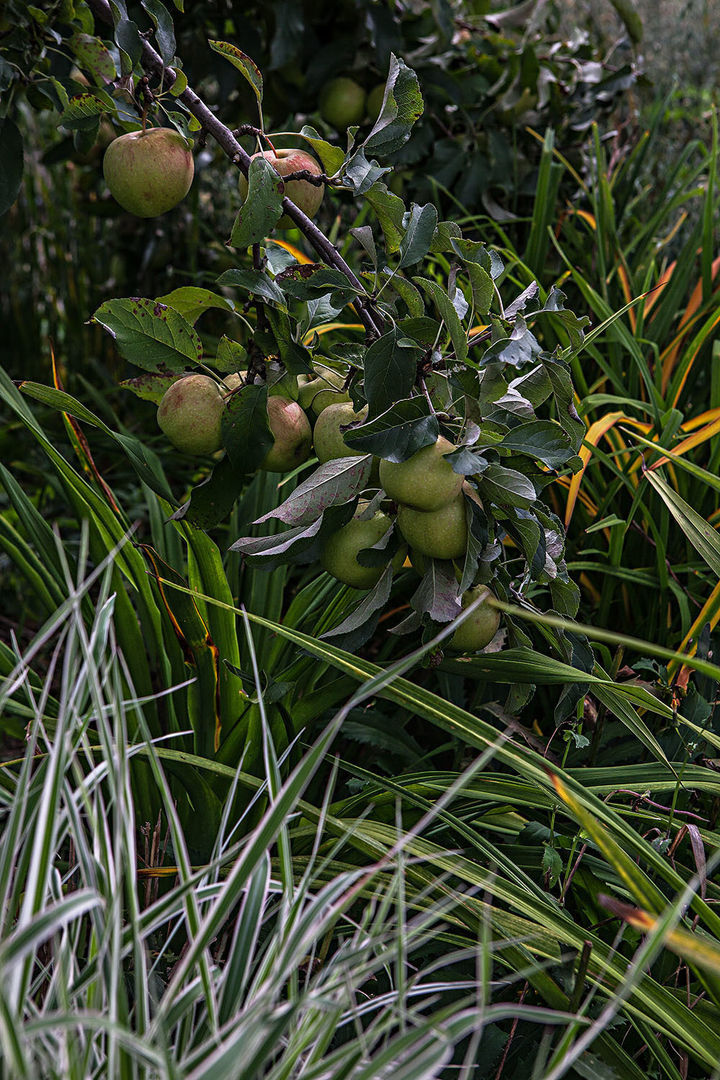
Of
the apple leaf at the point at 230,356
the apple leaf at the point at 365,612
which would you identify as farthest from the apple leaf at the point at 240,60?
the apple leaf at the point at 365,612

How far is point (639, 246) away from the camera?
1743 mm

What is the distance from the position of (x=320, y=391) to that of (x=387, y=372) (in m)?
0.14

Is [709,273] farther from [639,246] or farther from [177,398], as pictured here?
[177,398]

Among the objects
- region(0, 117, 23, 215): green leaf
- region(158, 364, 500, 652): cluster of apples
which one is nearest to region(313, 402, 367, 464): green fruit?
region(158, 364, 500, 652): cluster of apples

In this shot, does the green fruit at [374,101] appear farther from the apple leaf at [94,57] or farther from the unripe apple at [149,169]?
the unripe apple at [149,169]

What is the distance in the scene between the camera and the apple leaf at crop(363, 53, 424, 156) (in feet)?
2.47

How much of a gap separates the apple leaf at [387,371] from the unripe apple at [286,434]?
4.5 inches

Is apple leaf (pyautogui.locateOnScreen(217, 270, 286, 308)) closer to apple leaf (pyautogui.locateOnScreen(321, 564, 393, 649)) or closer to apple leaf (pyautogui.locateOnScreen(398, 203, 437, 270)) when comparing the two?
apple leaf (pyautogui.locateOnScreen(398, 203, 437, 270))

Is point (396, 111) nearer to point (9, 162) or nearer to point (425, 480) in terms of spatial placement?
point (425, 480)

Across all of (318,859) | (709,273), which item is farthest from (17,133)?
(709,273)

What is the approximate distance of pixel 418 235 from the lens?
72 centimetres

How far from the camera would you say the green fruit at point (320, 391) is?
811 mm

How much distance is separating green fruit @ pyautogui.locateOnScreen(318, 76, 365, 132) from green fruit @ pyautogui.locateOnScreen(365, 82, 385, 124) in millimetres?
11

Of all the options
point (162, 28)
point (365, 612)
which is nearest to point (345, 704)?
point (365, 612)
